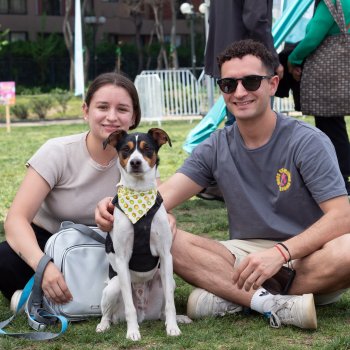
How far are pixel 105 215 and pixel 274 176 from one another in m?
0.90

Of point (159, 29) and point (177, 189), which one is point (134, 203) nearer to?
point (177, 189)

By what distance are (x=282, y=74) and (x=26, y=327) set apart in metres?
3.51

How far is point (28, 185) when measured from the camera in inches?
A: 168

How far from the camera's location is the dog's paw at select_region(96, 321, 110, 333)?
398 centimetres

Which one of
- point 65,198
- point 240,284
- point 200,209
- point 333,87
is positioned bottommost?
point 200,209

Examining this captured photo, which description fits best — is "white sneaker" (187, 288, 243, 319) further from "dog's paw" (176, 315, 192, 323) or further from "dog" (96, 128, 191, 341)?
"dog" (96, 128, 191, 341)

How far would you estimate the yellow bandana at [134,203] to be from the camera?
3816mm

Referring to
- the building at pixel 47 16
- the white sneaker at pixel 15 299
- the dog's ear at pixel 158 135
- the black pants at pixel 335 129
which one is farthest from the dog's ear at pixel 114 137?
the building at pixel 47 16

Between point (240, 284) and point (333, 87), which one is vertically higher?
point (333, 87)

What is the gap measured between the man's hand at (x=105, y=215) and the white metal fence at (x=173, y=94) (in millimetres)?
17294

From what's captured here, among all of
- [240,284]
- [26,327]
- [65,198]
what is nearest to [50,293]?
[26,327]

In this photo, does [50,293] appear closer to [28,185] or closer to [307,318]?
[28,185]

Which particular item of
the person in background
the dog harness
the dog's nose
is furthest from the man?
the person in background

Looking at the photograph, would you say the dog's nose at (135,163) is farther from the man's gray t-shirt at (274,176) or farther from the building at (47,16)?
the building at (47,16)
